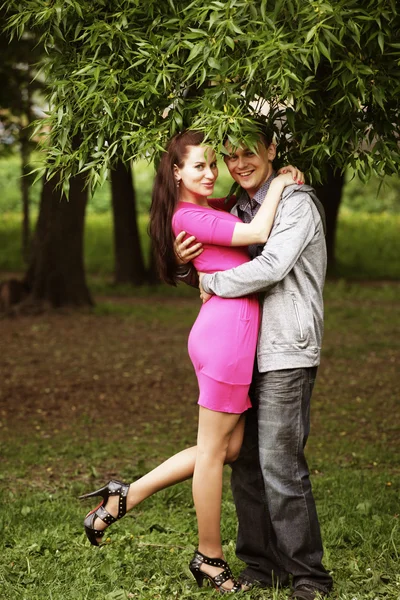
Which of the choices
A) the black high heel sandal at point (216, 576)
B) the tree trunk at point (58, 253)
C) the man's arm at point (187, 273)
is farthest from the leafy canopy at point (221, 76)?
the tree trunk at point (58, 253)

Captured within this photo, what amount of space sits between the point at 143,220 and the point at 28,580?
76.3 feet

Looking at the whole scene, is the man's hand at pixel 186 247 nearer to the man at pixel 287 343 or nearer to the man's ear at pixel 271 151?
the man at pixel 287 343

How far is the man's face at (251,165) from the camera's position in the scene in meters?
3.91

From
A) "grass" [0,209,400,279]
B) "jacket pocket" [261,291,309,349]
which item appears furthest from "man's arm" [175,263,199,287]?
"grass" [0,209,400,279]

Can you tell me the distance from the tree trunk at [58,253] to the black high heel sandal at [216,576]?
9.39 metres

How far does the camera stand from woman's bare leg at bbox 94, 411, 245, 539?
4031mm

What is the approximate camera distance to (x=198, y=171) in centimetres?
388

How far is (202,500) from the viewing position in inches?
157

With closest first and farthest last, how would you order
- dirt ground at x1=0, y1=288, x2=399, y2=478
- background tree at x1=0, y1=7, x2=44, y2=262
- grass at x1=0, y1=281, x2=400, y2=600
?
1. grass at x1=0, y1=281, x2=400, y2=600
2. dirt ground at x1=0, y1=288, x2=399, y2=478
3. background tree at x1=0, y1=7, x2=44, y2=262

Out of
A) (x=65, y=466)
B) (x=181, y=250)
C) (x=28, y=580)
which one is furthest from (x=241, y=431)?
(x=65, y=466)

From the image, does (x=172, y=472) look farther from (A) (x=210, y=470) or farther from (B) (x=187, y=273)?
(B) (x=187, y=273)

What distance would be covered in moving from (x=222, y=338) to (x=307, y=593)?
3.91 feet

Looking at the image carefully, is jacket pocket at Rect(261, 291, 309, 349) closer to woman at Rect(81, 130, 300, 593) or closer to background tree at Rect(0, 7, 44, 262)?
woman at Rect(81, 130, 300, 593)

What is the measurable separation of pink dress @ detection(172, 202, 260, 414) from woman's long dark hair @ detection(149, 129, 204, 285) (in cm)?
11
